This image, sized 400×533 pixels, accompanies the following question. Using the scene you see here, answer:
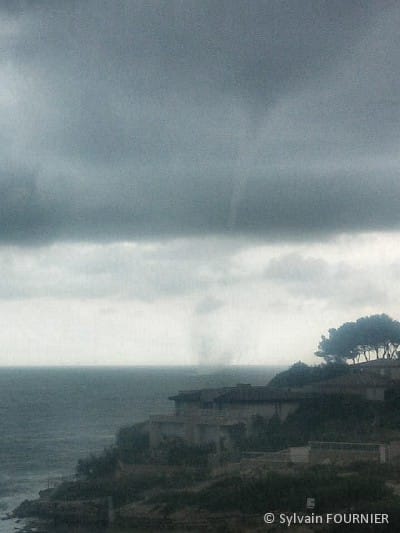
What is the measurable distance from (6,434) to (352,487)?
65.9m

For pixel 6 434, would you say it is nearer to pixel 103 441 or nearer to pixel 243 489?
pixel 103 441

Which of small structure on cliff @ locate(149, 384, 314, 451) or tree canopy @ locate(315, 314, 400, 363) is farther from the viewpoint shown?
tree canopy @ locate(315, 314, 400, 363)

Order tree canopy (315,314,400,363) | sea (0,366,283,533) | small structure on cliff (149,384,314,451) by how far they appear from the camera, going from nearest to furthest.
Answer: small structure on cliff (149,384,314,451)
sea (0,366,283,533)
tree canopy (315,314,400,363)

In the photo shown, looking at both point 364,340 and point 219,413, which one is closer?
point 219,413

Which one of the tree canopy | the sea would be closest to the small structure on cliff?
the sea

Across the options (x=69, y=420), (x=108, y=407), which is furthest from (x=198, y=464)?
(x=108, y=407)

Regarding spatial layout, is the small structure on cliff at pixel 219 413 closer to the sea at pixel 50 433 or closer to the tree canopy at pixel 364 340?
the sea at pixel 50 433

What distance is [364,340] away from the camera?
328 feet

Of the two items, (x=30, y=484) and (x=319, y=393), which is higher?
(x=319, y=393)

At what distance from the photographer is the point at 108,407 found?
466ft

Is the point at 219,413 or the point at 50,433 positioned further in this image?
the point at 50,433

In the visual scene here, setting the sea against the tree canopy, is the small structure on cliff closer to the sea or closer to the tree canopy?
the sea

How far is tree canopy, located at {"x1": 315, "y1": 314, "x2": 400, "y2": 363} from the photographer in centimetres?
9956

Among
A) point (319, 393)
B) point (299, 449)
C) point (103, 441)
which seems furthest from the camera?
point (103, 441)
